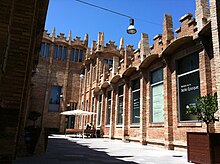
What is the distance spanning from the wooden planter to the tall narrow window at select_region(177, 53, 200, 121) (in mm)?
3433

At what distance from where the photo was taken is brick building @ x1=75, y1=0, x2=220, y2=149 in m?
9.53

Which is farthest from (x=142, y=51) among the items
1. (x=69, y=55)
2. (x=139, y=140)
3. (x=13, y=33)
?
(x=69, y=55)

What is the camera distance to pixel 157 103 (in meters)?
13.2

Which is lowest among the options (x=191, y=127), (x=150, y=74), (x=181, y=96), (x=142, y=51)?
(x=191, y=127)

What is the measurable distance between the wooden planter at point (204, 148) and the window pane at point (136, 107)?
8.51 m

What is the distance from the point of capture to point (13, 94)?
14.9ft

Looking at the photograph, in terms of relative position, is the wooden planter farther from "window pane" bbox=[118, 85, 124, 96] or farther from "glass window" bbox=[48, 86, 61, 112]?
"glass window" bbox=[48, 86, 61, 112]

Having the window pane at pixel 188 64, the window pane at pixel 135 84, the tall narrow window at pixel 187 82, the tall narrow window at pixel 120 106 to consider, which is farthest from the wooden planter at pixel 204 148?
the tall narrow window at pixel 120 106

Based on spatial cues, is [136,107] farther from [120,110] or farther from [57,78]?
[57,78]

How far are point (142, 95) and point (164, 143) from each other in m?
4.07

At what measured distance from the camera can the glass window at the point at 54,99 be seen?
100ft

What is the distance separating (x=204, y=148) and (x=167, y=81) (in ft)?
19.8

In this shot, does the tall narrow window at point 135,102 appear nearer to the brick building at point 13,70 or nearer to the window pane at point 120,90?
the window pane at point 120,90

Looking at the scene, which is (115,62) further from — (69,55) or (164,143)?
(69,55)
